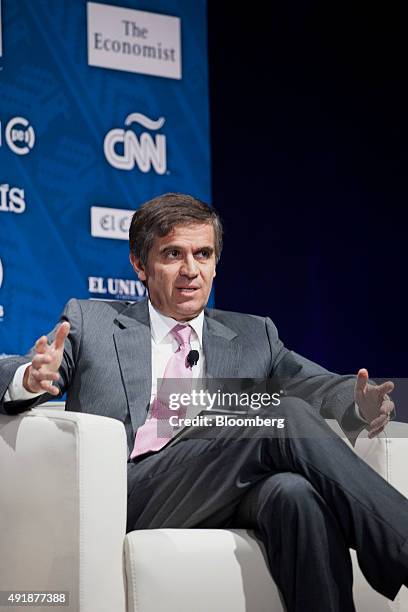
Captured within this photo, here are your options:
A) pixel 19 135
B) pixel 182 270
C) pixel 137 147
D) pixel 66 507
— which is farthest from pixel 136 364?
pixel 137 147

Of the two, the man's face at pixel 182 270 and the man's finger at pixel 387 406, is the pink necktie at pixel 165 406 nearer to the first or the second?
the man's face at pixel 182 270

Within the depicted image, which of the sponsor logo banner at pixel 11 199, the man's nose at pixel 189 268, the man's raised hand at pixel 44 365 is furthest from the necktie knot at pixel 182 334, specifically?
the sponsor logo banner at pixel 11 199

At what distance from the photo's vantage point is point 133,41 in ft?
14.1

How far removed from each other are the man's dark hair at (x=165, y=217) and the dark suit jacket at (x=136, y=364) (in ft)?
0.58

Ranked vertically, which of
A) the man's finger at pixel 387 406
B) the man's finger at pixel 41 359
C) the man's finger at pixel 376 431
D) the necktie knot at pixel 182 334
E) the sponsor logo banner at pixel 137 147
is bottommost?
the man's finger at pixel 376 431

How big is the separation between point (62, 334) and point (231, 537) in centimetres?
57

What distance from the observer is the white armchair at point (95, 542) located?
213 cm

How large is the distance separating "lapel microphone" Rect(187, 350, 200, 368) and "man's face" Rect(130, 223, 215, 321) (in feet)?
0.50

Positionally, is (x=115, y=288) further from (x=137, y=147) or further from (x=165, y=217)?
(x=165, y=217)

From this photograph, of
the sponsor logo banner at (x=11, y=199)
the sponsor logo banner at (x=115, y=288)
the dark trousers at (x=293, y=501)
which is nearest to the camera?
the dark trousers at (x=293, y=501)

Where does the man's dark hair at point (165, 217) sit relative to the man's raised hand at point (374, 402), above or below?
above

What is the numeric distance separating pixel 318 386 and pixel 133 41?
2.15m

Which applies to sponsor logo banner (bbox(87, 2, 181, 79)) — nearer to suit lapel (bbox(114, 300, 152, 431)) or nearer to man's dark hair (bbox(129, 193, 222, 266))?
man's dark hair (bbox(129, 193, 222, 266))

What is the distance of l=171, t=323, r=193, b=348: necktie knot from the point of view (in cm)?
274
